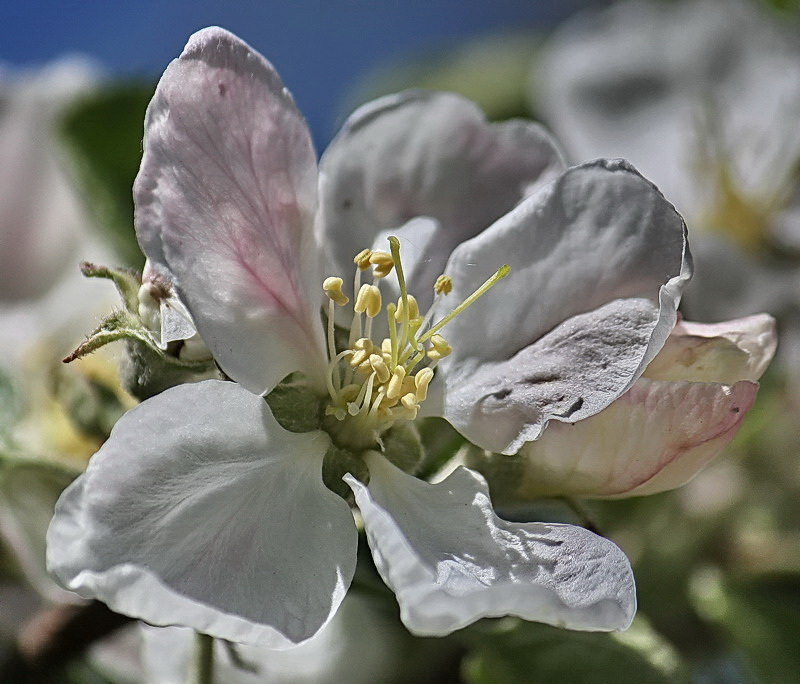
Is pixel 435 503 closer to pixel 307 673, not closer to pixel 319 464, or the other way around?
pixel 319 464

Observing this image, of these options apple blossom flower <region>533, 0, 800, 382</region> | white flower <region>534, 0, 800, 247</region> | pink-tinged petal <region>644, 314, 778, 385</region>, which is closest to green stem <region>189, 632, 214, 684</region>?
pink-tinged petal <region>644, 314, 778, 385</region>

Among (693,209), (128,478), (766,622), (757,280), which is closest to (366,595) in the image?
(128,478)

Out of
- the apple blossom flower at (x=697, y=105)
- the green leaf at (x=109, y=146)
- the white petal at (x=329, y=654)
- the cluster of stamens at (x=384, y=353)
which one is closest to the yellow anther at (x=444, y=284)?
the cluster of stamens at (x=384, y=353)

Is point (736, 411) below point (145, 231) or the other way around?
below

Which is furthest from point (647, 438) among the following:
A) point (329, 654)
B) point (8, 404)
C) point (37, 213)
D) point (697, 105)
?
point (697, 105)

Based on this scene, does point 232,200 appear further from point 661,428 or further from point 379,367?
point 661,428

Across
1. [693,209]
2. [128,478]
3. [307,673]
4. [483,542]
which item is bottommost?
[693,209]

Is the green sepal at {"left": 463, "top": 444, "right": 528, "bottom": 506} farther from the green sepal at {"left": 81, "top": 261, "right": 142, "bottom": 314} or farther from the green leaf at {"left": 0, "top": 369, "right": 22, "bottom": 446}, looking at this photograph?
the green leaf at {"left": 0, "top": 369, "right": 22, "bottom": 446}
